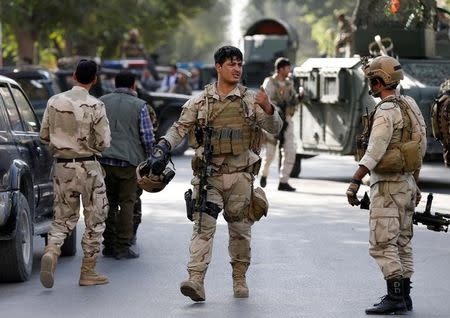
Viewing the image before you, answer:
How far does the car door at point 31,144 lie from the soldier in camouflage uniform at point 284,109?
744cm

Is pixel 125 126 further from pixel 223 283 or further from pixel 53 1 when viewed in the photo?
pixel 53 1

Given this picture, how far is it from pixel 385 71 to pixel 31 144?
3314 millimetres

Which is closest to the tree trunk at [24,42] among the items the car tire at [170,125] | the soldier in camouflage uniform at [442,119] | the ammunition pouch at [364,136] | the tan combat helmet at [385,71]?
the car tire at [170,125]

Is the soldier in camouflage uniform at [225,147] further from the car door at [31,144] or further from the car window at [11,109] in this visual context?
the car window at [11,109]

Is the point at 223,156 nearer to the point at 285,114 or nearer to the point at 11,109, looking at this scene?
the point at 11,109

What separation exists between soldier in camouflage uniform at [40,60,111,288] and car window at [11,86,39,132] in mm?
→ 937

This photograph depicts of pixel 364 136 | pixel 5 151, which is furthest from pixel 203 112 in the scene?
pixel 5 151

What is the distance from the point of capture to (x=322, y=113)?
21.2 meters

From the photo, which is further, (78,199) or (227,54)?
(78,199)

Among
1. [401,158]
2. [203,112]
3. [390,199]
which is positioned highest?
[203,112]

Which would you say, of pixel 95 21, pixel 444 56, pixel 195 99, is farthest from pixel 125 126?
pixel 95 21

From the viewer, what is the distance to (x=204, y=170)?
9875 millimetres

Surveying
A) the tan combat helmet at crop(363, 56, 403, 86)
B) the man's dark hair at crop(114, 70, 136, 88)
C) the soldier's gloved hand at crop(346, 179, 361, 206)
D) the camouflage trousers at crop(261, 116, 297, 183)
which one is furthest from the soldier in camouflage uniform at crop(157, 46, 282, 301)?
the camouflage trousers at crop(261, 116, 297, 183)

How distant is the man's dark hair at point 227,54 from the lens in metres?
9.81
